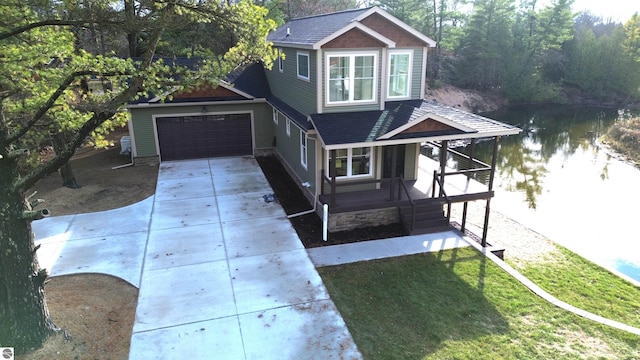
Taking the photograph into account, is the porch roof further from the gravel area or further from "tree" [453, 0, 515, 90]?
"tree" [453, 0, 515, 90]

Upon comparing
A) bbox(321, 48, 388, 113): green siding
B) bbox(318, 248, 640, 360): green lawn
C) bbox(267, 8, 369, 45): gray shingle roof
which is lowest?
bbox(318, 248, 640, 360): green lawn

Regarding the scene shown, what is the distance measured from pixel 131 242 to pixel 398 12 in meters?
39.7

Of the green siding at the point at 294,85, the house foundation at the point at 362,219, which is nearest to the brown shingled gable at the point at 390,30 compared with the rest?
the green siding at the point at 294,85

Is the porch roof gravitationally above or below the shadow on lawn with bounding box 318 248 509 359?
above

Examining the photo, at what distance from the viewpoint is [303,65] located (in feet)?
46.7

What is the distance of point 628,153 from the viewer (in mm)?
28266

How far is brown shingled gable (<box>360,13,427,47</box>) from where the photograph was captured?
13.1m

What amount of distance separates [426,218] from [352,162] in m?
2.76

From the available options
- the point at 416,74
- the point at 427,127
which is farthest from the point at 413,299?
the point at 416,74

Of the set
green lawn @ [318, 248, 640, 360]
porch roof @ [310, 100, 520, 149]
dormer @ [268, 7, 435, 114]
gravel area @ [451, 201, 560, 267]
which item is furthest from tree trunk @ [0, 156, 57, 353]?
gravel area @ [451, 201, 560, 267]

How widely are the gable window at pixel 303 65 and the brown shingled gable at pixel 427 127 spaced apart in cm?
397

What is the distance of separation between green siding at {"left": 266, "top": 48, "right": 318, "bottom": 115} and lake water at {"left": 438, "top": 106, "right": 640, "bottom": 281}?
8.65 metres

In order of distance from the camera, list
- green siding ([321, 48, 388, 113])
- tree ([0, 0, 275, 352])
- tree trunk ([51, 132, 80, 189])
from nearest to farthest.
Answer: tree ([0, 0, 275, 352]) < green siding ([321, 48, 388, 113]) < tree trunk ([51, 132, 80, 189])

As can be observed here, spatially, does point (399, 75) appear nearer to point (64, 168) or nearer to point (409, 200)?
point (409, 200)
